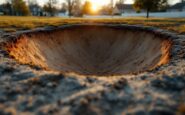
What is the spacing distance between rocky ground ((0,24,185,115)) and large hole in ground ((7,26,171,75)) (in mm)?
5013

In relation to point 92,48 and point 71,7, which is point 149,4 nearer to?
point 92,48

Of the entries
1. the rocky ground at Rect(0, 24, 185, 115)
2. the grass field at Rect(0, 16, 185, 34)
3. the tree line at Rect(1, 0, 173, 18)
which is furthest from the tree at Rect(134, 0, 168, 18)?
the rocky ground at Rect(0, 24, 185, 115)

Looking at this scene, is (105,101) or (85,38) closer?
(105,101)

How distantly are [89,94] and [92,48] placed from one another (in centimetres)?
1356

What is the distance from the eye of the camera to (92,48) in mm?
18109

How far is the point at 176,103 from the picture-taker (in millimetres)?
4277

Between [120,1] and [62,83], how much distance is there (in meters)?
96.1

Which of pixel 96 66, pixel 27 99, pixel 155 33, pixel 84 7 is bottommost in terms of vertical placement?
pixel 96 66

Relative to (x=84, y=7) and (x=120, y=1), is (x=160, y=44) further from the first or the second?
(x=120, y=1)

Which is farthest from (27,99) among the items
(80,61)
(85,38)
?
(85,38)

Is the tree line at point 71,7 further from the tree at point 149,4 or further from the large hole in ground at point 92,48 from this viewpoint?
the large hole in ground at point 92,48

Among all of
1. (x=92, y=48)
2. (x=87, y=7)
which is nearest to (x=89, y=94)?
(x=92, y=48)

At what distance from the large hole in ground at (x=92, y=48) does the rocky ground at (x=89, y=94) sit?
5.01 m

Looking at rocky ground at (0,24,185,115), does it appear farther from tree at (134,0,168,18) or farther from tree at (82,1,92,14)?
tree at (82,1,92,14)
